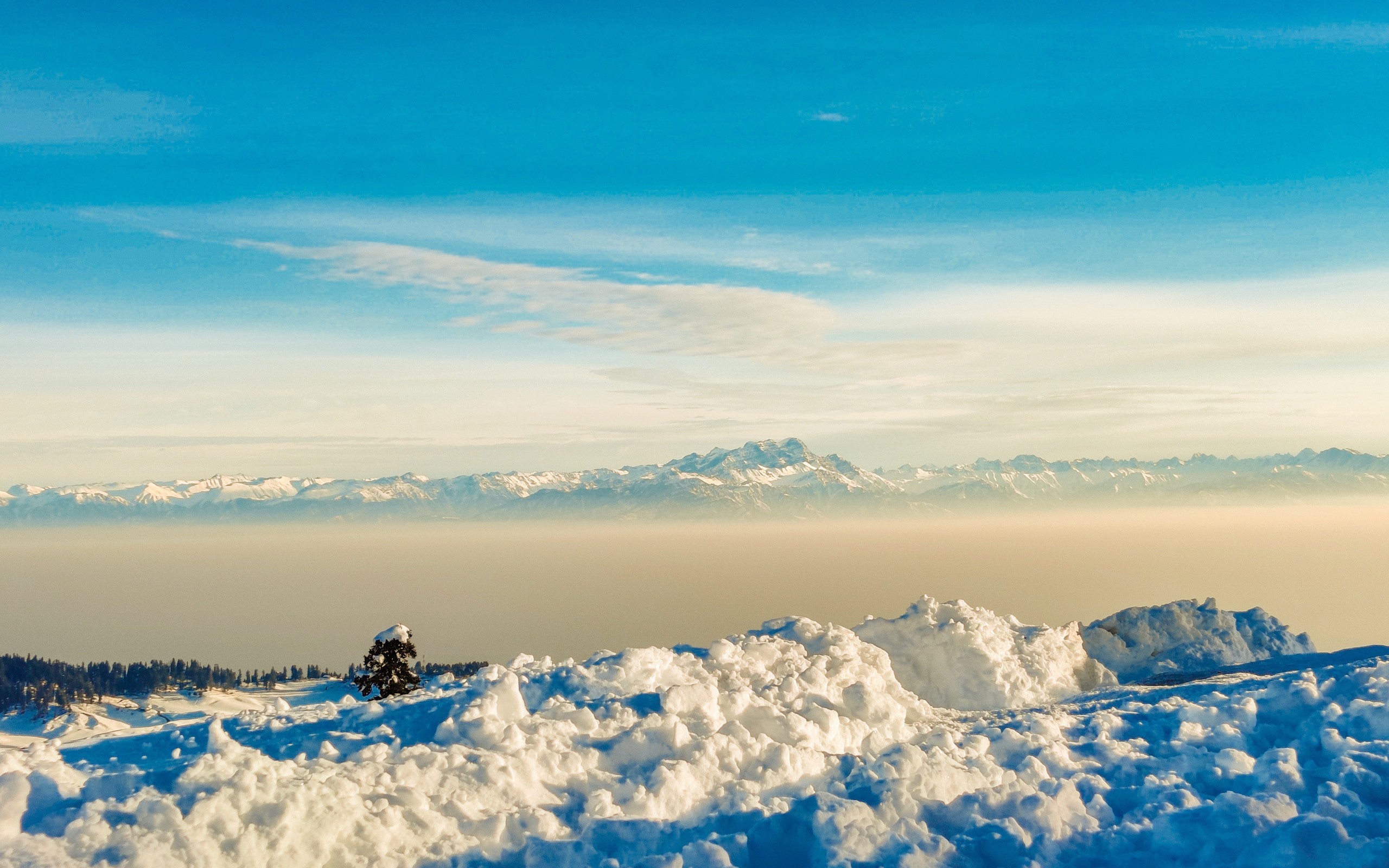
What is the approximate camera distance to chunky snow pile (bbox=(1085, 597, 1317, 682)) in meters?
49.3

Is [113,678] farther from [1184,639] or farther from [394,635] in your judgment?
[1184,639]

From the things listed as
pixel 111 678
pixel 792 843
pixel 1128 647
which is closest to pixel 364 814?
pixel 792 843

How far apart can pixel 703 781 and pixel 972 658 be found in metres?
23.1

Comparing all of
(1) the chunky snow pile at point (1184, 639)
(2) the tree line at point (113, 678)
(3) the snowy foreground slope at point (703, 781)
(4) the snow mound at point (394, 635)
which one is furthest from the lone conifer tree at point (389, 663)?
(2) the tree line at point (113, 678)

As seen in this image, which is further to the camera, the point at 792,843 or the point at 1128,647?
the point at 1128,647

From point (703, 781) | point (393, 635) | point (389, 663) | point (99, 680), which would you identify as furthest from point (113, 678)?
point (703, 781)

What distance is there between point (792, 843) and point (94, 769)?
11.8m

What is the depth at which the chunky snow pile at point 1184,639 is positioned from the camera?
4931 cm

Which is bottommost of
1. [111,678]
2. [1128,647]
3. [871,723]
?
[111,678]

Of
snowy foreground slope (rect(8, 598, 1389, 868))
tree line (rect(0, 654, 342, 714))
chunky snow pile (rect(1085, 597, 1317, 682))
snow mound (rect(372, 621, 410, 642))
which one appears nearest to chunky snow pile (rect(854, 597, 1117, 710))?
chunky snow pile (rect(1085, 597, 1317, 682))

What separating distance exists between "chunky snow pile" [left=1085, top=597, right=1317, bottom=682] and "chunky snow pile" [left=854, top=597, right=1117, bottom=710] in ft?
32.7

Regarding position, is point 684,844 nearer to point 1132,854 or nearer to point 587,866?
point 587,866

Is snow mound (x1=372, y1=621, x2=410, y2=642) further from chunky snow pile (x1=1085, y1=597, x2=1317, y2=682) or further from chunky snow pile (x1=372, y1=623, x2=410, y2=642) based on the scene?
chunky snow pile (x1=1085, y1=597, x2=1317, y2=682)

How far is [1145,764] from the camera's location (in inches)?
670
